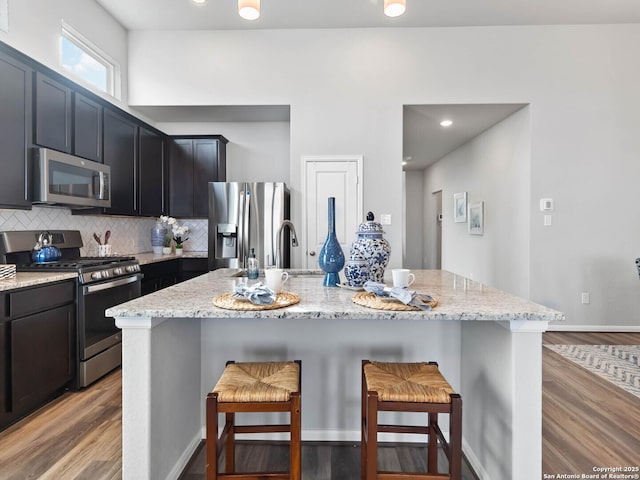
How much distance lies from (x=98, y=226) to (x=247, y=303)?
10.4ft

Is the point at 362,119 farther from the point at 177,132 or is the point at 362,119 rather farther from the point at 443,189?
the point at 443,189

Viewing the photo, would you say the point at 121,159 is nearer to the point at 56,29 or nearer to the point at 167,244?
the point at 56,29

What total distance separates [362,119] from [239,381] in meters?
3.40

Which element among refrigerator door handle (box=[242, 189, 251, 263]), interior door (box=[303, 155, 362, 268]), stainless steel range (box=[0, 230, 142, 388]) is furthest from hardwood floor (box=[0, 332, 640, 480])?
interior door (box=[303, 155, 362, 268])

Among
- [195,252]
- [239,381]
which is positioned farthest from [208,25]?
[239,381]

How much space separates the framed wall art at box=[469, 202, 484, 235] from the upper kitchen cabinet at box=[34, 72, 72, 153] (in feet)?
16.5

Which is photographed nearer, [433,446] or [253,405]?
[253,405]

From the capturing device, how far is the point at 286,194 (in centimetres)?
386

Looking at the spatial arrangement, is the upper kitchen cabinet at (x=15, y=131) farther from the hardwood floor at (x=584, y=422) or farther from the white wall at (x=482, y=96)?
the hardwood floor at (x=584, y=422)

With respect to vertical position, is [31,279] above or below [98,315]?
above

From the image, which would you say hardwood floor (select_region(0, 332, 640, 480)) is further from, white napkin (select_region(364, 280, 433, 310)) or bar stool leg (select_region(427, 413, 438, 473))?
white napkin (select_region(364, 280, 433, 310))

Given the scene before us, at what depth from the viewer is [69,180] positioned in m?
2.74

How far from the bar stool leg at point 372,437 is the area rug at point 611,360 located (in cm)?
237

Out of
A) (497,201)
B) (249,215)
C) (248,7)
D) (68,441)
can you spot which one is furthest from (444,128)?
(68,441)
